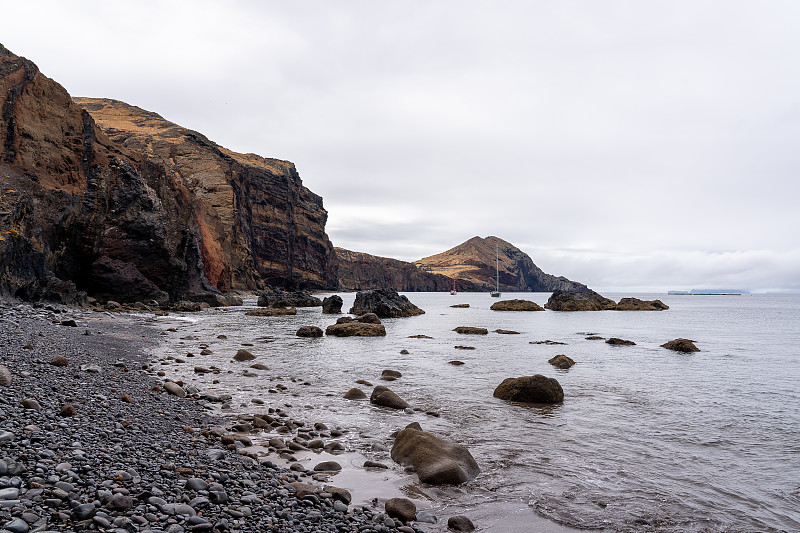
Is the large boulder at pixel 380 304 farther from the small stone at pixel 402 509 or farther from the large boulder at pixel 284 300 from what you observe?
the small stone at pixel 402 509

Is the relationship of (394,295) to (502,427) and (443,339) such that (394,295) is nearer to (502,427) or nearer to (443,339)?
(443,339)

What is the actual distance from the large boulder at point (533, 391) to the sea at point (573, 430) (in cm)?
40

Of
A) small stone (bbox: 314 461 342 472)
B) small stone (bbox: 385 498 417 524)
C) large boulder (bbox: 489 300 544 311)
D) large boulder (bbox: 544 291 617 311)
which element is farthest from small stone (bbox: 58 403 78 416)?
large boulder (bbox: 544 291 617 311)

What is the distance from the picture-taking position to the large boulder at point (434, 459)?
7766mm

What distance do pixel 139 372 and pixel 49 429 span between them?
8.01 m

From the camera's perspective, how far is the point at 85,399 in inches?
332

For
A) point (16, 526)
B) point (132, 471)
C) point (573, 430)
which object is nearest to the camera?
point (16, 526)

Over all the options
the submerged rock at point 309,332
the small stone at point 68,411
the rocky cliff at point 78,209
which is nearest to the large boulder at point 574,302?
the rocky cliff at point 78,209

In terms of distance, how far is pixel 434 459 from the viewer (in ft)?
26.6

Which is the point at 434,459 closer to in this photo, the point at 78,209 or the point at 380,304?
the point at 78,209

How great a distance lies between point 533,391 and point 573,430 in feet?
9.44

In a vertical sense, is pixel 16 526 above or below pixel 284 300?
above

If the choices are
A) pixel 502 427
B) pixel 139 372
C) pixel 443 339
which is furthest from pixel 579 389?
pixel 443 339

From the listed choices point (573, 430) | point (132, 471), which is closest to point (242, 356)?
point (573, 430)
